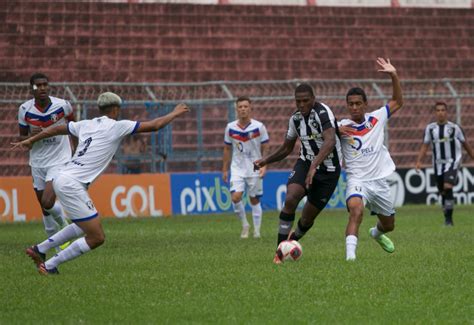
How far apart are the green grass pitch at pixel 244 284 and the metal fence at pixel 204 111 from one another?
832 cm

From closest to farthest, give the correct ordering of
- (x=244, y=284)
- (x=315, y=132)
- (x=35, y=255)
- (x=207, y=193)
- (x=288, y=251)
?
(x=244, y=284) → (x=35, y=255) → (x=288, y=251) → (x=315, y=132) → (x=207, y=193)

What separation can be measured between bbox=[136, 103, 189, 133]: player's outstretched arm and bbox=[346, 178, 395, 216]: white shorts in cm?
275

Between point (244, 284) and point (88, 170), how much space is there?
7.22ft

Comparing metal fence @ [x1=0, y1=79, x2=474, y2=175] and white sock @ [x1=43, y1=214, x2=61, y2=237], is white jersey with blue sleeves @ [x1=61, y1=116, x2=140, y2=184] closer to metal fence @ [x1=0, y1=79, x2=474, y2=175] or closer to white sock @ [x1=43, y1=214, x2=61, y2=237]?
white sock @ [x1=43, y1=214, x2=61, y2=237]

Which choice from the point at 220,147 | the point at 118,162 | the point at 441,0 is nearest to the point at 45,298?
the point at 118,162

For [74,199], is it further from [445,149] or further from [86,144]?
[445,149]

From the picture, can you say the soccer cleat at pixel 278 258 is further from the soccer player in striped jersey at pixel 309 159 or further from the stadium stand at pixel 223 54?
the stadium stand at pixel 223 54

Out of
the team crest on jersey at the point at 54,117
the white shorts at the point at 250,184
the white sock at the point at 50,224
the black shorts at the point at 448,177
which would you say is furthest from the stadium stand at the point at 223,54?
the team crest on jersey at the point at 54,117

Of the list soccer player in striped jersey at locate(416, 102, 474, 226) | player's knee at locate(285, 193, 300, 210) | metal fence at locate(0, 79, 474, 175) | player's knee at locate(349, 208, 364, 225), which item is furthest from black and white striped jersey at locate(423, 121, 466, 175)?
player's knee at locate(349, 208, 364, 225)

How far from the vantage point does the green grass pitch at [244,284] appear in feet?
30.5

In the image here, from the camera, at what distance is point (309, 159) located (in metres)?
13.9

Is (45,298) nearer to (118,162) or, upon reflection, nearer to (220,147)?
(118,162)

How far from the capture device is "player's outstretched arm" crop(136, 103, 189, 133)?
38.3 ft

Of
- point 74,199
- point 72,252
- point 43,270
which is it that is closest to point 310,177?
Result: point 74,199
